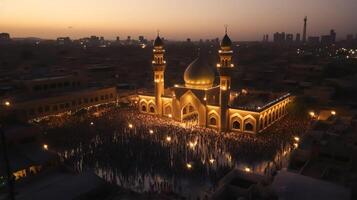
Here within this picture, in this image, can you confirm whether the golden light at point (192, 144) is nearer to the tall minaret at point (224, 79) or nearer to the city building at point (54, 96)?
the tall minaret at point (224, 79)

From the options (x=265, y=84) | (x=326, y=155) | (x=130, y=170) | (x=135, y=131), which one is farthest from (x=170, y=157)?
(x=265, y=84)

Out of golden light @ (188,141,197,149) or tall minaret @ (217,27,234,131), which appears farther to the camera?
tall minaret @ (217,27,234,131)

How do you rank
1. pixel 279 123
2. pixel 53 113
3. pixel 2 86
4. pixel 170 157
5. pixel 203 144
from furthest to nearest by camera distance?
1. pixel 2 86
2. pixel 53 113
3. pixel 279 123
4. pixel 203 144
5. pixel 170 157

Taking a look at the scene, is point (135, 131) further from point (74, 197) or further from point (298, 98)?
point (298, 98)

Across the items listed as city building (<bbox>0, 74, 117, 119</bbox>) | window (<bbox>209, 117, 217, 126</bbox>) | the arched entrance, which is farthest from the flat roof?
city building (<bbox>0, 74, 117, 119</bbox>)

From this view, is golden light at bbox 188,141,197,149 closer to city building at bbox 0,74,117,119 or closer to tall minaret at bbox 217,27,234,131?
tall minaret at bbox 217,27,234,131

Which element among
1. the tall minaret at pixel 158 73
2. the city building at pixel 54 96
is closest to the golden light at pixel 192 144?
the tall minaret at pixel 158 73
